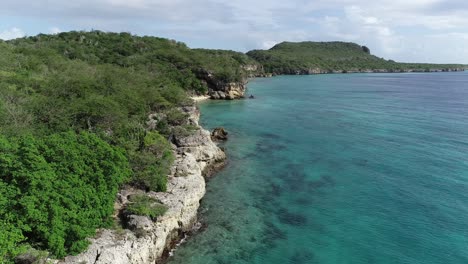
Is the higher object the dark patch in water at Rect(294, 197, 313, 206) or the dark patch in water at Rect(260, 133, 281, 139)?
the dark patch in water at Rect(260, 133, 281, 139)

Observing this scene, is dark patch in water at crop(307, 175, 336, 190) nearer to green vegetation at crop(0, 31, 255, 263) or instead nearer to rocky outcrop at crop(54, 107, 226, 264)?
rocky outcrop at crop(54, 107, 226, 264)

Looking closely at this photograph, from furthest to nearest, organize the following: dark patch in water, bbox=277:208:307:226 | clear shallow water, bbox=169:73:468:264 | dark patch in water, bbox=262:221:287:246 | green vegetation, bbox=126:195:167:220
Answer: dark patch in water, bbox=277:208:307:226, dark patch in water, bbox=262:221:287:246, clear shallow water, bbox=169:73:468:264, green vegetation, bbox=126:195:167:220

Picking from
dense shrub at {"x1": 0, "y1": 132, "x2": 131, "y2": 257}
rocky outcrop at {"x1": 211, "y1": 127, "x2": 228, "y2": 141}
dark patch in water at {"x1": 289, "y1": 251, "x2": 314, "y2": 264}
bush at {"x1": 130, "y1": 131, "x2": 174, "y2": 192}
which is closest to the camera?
dense shrub at {"x1": 0, "y1": 132, "x2": 131, "y2": 257}

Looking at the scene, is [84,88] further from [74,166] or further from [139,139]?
[74,166]

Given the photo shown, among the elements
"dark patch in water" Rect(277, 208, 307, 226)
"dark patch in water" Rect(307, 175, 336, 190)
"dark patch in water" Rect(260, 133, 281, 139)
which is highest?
"dark patch in water" Rect(260, 133, 281, 139)

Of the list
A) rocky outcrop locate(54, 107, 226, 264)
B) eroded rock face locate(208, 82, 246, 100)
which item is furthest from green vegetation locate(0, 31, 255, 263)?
eroded rock face locate(208, 82, 246, 100)

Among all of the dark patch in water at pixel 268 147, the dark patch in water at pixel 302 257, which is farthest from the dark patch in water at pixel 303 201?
the dark patch in water at pixel 268 147

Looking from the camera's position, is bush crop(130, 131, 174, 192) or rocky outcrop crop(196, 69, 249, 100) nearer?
bush crop(130, 131, 174, 192)
